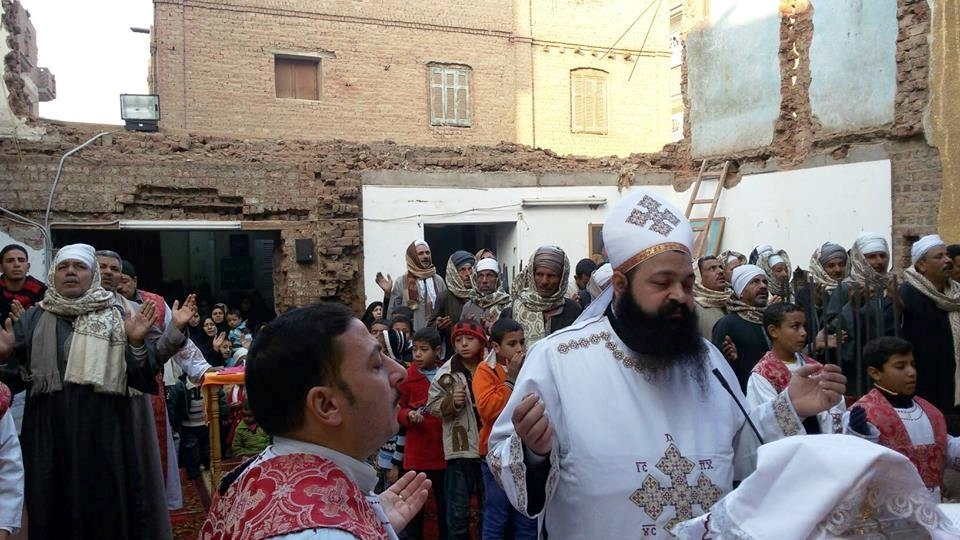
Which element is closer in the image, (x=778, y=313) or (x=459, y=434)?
(x=778, y=313)

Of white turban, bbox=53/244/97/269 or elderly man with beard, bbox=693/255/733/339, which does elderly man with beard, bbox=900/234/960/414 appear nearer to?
elderly man with beard, bbox=693/255/733/339

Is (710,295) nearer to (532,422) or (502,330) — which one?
(502,330)

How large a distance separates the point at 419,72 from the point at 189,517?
1851 centimetres

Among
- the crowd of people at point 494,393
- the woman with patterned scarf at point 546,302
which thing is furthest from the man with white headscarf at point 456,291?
the woman with patterned scarf at point 546,302

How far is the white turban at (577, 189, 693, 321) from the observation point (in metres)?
2.29

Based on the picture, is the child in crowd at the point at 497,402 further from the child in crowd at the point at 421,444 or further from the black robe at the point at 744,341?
the black robe at the point at 744,341

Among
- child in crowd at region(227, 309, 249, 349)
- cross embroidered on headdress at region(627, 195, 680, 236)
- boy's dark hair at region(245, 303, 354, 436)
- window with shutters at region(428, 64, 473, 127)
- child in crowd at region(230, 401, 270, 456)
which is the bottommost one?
child in crowd at region(230, 401, 270, 456)

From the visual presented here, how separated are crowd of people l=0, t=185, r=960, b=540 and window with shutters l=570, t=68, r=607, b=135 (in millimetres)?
16566

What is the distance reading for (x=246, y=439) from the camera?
22.1 ft

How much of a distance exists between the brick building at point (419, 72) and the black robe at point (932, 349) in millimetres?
16826

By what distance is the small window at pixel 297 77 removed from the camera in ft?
70.0

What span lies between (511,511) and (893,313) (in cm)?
305

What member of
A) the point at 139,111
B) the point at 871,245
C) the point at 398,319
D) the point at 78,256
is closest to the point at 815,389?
the point at 78,256

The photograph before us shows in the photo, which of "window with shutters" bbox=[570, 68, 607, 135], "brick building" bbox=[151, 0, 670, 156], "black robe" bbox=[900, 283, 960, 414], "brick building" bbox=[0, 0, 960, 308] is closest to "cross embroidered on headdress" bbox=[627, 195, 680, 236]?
"black robe" bbox=[900, 283, 960, 414]
